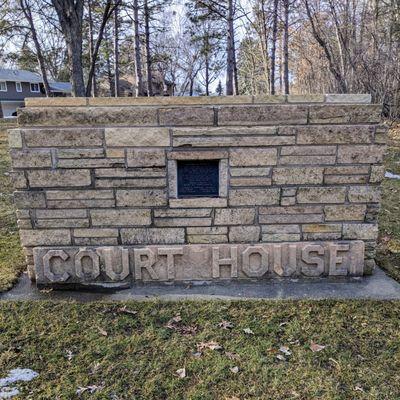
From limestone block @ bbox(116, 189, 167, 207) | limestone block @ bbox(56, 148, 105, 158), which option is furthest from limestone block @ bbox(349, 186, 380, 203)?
limestone block @ bbox(56, 148, 105, 158)

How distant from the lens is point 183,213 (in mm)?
3439

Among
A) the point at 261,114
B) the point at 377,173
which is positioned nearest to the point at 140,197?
the point at 261,114

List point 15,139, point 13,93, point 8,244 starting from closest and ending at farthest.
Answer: point 15,139 < point 8,244 < point 13,93

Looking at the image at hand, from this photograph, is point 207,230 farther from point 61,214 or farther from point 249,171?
point 61,214

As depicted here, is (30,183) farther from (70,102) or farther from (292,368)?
(292,368)

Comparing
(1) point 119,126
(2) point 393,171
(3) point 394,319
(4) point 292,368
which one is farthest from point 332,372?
(2) point 393,171

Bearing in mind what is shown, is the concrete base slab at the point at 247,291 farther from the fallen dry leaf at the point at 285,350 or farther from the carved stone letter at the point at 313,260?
the fallen dry leaf at the point at 285,350

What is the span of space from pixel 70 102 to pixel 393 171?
7.96 meters

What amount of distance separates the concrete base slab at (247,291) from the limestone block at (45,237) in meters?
0.45

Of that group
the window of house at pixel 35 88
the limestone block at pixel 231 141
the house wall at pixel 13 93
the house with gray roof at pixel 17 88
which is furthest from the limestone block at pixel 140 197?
the window of house at pixel 35 88

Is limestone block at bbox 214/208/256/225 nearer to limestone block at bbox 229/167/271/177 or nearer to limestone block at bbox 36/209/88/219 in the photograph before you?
limestone block at bbox 229/167/271/177

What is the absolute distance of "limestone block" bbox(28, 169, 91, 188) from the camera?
3322 millimetres

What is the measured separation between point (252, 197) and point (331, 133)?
0.87 m

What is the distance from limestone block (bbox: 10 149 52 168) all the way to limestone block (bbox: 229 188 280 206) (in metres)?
1.62
